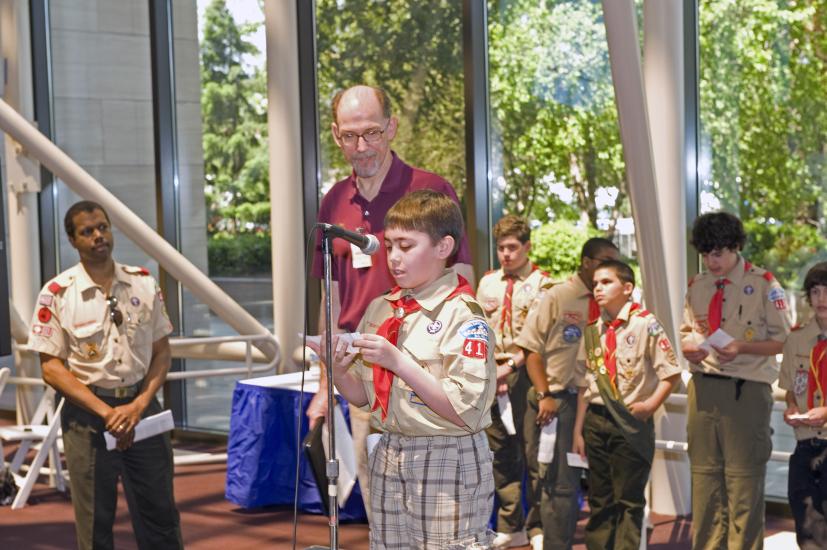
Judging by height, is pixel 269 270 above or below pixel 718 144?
below

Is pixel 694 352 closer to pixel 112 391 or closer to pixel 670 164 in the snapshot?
pixel 670 164

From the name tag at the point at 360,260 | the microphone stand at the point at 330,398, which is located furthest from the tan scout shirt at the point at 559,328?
the microphone stand at the point at 330,398

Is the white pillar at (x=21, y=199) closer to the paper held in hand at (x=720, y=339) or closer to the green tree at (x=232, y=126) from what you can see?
the green tree at (x=232, y=126)

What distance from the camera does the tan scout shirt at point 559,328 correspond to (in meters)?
5.09

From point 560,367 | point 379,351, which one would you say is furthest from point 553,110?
point 379,351

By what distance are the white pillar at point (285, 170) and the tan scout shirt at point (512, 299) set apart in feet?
6.94

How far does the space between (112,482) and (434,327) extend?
6.71 ft

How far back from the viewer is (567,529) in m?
4.86

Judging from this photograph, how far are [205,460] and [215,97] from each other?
8.90ft

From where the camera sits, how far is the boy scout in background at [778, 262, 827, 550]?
412 centimetres

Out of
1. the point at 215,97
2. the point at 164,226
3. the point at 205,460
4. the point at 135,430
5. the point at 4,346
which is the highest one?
the point at 215,97

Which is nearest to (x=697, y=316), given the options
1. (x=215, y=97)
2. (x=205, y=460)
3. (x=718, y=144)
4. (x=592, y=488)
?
(x=592, y=488)

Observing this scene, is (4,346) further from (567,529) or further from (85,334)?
(567,529)

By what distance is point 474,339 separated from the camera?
2.59 meters
